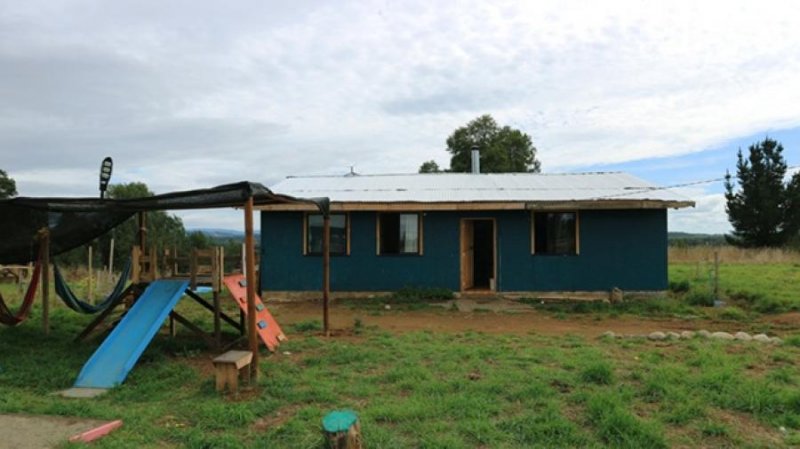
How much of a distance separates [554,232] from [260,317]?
783 centimetres

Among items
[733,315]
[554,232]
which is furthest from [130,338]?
[733,315]

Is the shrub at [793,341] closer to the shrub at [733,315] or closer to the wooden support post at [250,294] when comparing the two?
the shrub at [733,315]

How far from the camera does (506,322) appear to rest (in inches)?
372

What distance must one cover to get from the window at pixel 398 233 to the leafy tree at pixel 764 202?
31155 millimetres

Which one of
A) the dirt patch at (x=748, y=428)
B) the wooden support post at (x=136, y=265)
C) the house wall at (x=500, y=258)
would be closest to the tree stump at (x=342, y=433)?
the dirt patch at (x=748, y=428)

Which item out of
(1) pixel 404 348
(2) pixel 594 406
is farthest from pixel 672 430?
(1) pixel 404 348

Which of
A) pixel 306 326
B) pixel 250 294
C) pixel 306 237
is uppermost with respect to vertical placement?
pixel 306 237

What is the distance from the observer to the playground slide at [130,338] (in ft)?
18.4

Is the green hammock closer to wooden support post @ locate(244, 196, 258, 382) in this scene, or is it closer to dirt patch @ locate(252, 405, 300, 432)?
wooden support post @ locate(244, 196, 258, 382)

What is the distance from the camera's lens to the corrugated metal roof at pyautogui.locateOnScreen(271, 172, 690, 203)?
12.7m

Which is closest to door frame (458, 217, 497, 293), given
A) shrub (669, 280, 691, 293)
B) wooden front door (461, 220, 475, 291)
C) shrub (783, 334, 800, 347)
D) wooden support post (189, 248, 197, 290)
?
wooden front door (461, 220, 475, 291)

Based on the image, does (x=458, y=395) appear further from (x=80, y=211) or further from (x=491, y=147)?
(x=491, y=147)

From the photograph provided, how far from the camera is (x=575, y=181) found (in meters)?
15.0

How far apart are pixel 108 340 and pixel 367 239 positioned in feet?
23.7
